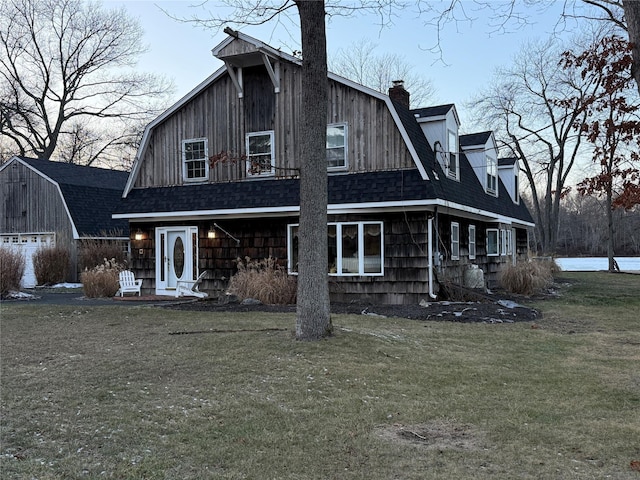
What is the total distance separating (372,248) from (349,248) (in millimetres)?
605

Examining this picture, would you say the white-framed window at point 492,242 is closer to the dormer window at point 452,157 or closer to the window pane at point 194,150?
the dormer window at point 452,157

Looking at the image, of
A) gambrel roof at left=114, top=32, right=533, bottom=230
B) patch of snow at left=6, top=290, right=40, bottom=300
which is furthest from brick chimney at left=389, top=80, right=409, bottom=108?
patch of snow at left=6, top=290, right=40, bottom=300

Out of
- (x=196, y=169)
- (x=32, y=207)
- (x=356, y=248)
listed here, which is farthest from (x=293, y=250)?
(x=32, y=207)

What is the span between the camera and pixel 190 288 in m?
16.0

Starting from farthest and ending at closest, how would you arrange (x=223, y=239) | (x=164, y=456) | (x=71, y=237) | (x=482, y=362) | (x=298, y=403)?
(x=71, y=237), (x=223, y=239), (x=482, y=362), (x=298, y=403), (x=164, y=456)

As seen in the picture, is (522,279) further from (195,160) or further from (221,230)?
(195,160)

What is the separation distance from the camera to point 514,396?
223 inches

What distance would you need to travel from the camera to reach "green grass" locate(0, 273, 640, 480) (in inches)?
155

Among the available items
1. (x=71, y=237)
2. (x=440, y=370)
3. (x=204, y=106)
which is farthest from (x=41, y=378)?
(x=71, y=237)

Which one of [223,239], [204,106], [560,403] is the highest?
[204,106]

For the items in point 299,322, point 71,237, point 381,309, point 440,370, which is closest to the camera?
point 440,370

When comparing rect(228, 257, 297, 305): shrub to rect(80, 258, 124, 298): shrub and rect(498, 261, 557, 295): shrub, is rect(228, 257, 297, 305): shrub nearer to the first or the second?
rect(80, 258, 124, 298): shrub

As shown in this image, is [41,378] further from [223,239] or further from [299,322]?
[223,239]

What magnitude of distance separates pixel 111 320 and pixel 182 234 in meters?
5.79
